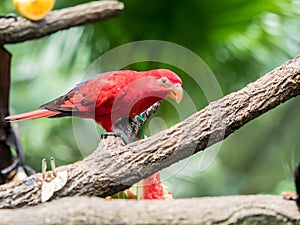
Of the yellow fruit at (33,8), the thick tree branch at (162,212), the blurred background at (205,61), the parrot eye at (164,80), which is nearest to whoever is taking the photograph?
the thick tree branch at (162,212)

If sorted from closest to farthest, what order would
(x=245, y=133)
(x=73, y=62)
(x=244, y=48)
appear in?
1. (x=244, y=48)
2. (x=73, y=62)
3. (x=245, y=133)

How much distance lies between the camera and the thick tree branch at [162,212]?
19.3 inches

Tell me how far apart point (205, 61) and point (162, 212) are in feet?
3.93

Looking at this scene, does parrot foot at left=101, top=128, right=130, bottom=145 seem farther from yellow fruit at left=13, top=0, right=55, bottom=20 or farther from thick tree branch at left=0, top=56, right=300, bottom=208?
yellow fruit at left=13, top=0, right=55, bottom=20

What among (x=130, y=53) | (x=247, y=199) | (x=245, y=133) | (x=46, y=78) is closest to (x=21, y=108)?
(x=46, y=78)

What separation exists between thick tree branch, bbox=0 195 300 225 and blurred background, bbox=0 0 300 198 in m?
0.77

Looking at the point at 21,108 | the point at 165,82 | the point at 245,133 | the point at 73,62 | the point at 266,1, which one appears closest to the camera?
the point at 165,82

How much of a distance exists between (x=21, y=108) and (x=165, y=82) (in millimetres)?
1421

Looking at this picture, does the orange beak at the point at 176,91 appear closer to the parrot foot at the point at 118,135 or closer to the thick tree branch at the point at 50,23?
the parrot foot at the point at 118,135

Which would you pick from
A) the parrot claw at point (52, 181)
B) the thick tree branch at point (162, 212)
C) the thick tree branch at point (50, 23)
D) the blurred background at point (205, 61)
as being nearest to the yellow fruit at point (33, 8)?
the thick tree branch at point (50, 23)

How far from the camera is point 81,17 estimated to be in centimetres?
105

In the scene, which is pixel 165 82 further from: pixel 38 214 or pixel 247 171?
pixel 247 171

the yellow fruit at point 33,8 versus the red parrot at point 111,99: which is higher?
the yellow fruit at point 33,8

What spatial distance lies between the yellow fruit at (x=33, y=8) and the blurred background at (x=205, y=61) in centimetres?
35
